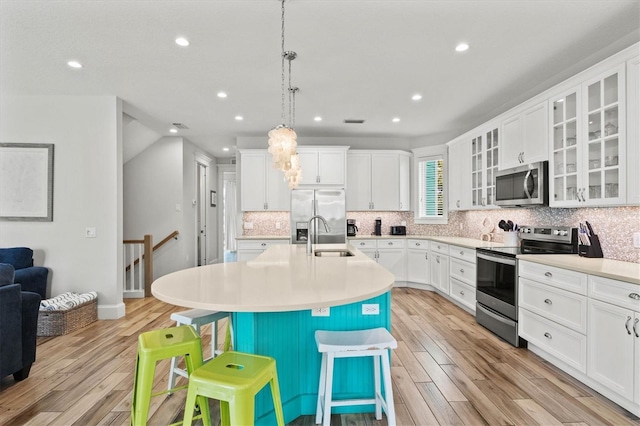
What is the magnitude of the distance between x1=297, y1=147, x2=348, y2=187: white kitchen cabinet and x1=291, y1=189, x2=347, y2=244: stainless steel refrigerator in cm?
20

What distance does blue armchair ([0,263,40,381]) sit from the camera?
226 cm

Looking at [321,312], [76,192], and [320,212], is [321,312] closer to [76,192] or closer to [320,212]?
[320,212]

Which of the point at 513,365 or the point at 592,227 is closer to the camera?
the point at 513,365

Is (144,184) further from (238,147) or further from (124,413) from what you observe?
(124,413)

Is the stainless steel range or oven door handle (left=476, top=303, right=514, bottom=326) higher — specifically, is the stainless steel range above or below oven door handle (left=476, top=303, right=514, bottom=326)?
above

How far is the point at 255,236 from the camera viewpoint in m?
5.78

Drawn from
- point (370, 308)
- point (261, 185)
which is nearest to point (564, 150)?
point (370, 308)

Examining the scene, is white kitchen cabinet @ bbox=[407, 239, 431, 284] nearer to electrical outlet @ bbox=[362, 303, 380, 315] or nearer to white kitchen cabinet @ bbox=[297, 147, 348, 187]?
white kitchen cabinet @ bbox=[297, 147, 348, 187]

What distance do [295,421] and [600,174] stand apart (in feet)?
9.83

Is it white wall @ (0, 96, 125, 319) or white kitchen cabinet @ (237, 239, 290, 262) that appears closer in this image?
white wall @ (0, 96, 125, 319)

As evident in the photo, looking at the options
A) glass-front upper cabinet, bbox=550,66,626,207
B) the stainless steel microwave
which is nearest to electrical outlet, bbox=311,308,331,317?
glass-front upper cabinet, bbox=550,66,626,207

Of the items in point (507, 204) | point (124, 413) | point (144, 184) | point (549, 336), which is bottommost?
point (124, 413)

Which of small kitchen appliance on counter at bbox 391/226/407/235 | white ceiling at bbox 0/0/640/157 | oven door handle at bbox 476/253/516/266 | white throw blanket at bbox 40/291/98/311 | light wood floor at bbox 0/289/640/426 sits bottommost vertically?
light wood floor at bbox 0/289/640/426

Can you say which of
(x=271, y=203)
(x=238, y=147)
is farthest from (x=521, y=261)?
(x=238, y=147)
